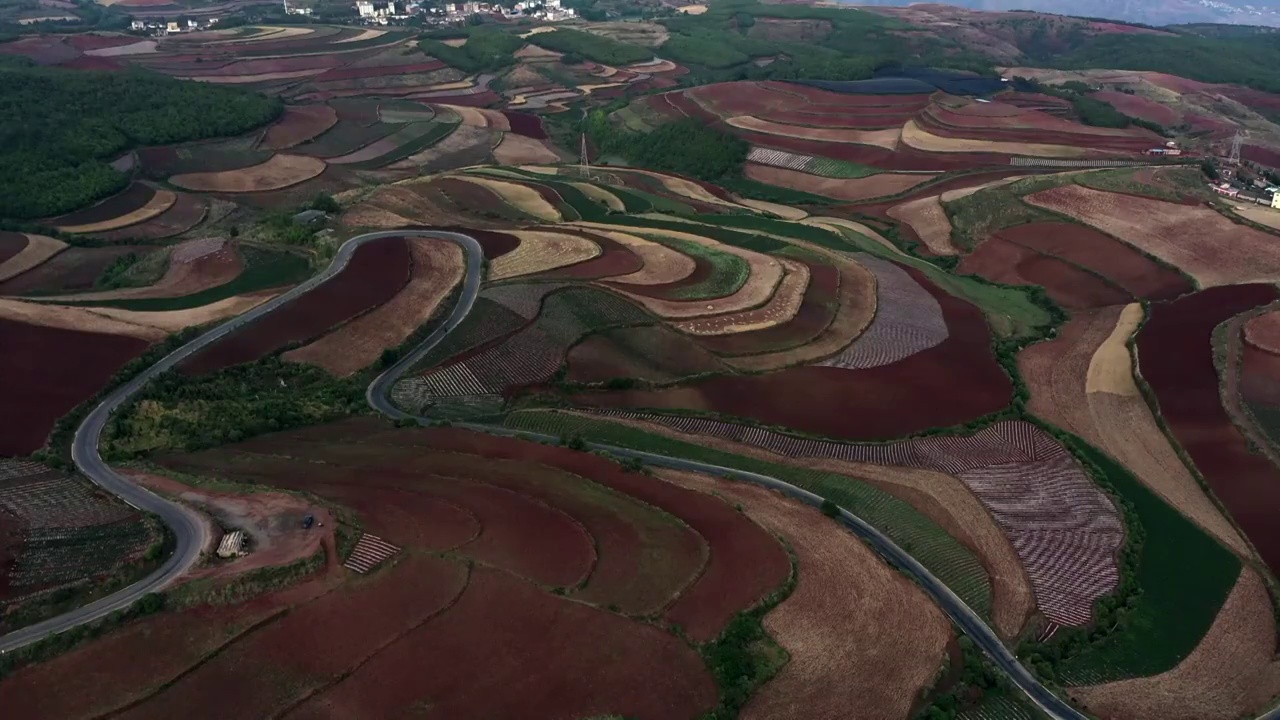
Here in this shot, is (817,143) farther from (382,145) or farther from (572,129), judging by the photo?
(382,145)

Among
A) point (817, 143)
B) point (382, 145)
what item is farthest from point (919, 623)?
point (382, 145)

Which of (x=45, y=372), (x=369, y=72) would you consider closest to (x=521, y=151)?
(x=369, y=72)

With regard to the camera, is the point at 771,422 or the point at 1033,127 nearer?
the point at 771,422

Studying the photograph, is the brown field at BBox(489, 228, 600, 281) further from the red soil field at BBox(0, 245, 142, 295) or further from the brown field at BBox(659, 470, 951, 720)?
the red soil field at BBox(0, 245, 142, 295)

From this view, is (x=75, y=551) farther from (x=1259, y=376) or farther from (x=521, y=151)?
(x=521, y=151)

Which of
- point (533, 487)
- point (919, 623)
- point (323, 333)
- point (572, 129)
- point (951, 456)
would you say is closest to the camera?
point (919, 623)

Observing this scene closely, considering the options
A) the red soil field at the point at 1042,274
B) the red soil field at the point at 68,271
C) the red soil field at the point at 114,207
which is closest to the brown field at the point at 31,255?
the red soil field at the point at 68,271

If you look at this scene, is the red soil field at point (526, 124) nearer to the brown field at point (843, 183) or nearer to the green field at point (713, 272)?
the brown field at point (843, 183)
